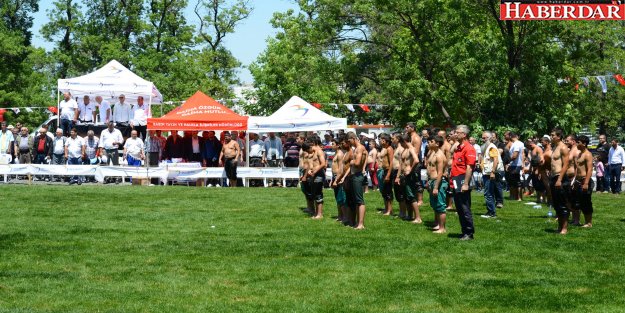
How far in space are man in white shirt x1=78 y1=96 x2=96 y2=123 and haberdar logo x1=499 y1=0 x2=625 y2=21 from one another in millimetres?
14000

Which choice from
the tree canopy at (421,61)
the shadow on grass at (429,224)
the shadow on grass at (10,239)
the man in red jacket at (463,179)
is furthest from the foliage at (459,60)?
the shadow on grass at (10,239)

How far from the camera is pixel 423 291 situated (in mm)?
11656

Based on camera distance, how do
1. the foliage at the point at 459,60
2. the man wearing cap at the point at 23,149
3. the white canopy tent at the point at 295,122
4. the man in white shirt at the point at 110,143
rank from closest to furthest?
the man in white shirt at the point at 110,143 → the man wearing cap at the point at 23,149 → the white canopy tent at the point at 295,122 → the foliage at the point at 459,60

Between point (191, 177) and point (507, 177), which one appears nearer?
point (507, 177)

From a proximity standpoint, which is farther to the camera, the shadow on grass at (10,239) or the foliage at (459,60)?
the foliage at (459,60)

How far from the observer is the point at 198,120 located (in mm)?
31438

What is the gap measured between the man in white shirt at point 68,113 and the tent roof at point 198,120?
134 inches

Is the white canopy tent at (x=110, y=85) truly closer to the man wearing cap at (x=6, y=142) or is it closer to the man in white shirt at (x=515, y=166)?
the man wearing cap at (x=6, y=142)

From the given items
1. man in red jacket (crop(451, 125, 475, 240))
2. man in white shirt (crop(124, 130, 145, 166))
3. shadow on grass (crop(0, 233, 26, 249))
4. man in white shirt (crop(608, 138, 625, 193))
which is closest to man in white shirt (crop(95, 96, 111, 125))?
man in white shirt (crop(124, 130, 145, 166))

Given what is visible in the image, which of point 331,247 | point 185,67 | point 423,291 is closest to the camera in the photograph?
point 423,291

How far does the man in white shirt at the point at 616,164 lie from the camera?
99.9 feet

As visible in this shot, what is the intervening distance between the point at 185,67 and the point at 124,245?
48.3 meters

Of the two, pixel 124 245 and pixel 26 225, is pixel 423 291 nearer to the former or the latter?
pixel 124 245

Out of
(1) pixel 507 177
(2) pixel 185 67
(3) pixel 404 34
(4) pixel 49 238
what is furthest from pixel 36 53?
(4) pixel 49 238
